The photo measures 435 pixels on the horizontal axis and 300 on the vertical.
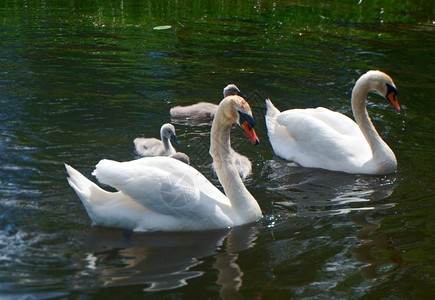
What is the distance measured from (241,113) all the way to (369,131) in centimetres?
259

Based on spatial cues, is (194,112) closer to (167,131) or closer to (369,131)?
(167,131)

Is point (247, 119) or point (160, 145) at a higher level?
point (247, 119)

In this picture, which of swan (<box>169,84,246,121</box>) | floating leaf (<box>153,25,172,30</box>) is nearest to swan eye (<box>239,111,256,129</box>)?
swan (<box>169,84,246,121</box>)

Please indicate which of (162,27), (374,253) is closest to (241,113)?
(374,253)

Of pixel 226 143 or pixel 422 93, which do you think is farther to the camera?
pixel 422 93

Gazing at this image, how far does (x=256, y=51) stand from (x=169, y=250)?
8.29 metres

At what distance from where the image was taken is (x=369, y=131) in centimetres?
804

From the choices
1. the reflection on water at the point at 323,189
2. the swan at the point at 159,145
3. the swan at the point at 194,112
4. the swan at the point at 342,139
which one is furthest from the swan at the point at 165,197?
the swan at the point at 194,112

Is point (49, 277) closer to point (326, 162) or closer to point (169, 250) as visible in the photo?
point (169, 250)

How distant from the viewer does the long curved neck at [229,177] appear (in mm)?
6188

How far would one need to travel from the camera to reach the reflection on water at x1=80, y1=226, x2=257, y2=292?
492 cm

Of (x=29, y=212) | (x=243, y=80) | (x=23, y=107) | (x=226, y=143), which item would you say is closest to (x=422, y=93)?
(x=243, y=80)

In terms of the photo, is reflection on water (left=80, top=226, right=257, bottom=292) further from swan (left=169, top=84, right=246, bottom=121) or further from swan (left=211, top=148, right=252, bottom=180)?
swan (left=169, top=84, right=246, bottom=121)

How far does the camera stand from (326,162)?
8.06 meters
